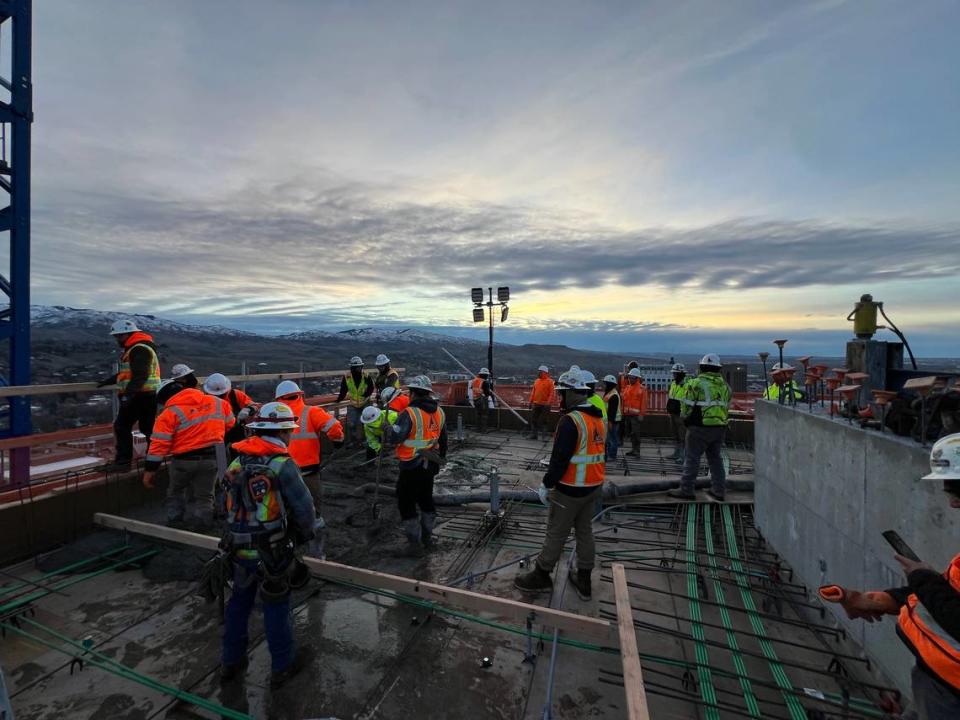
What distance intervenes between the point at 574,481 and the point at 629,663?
5.96ft

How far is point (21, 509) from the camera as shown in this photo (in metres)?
5.39

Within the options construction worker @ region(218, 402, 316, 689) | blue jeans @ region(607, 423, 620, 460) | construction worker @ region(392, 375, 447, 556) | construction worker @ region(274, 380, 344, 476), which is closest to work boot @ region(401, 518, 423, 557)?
construction worker @ region(392, 375, 447, 556)

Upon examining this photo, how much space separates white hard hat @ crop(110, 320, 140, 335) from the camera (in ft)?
21.2

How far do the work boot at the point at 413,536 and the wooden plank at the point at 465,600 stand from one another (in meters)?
1.26

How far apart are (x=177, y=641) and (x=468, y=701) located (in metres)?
2.49

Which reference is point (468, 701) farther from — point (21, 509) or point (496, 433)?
point (496, 433)

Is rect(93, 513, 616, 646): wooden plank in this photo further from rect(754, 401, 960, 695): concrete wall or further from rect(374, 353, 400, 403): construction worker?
rect(374, 353, 400, 403): construction worker

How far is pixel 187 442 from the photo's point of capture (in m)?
5.86

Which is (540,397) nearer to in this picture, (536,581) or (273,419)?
(536,581)

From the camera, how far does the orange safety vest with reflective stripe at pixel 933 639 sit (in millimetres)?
1932

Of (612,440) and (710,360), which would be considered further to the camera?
(612,440)

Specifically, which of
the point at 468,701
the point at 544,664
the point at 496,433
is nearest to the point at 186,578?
the point at 468,701

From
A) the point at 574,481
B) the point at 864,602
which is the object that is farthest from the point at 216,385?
the point at 864,602

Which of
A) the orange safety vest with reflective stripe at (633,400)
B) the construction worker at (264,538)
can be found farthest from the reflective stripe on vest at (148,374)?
the orange safety vest with reflective stripe at (633,400)
